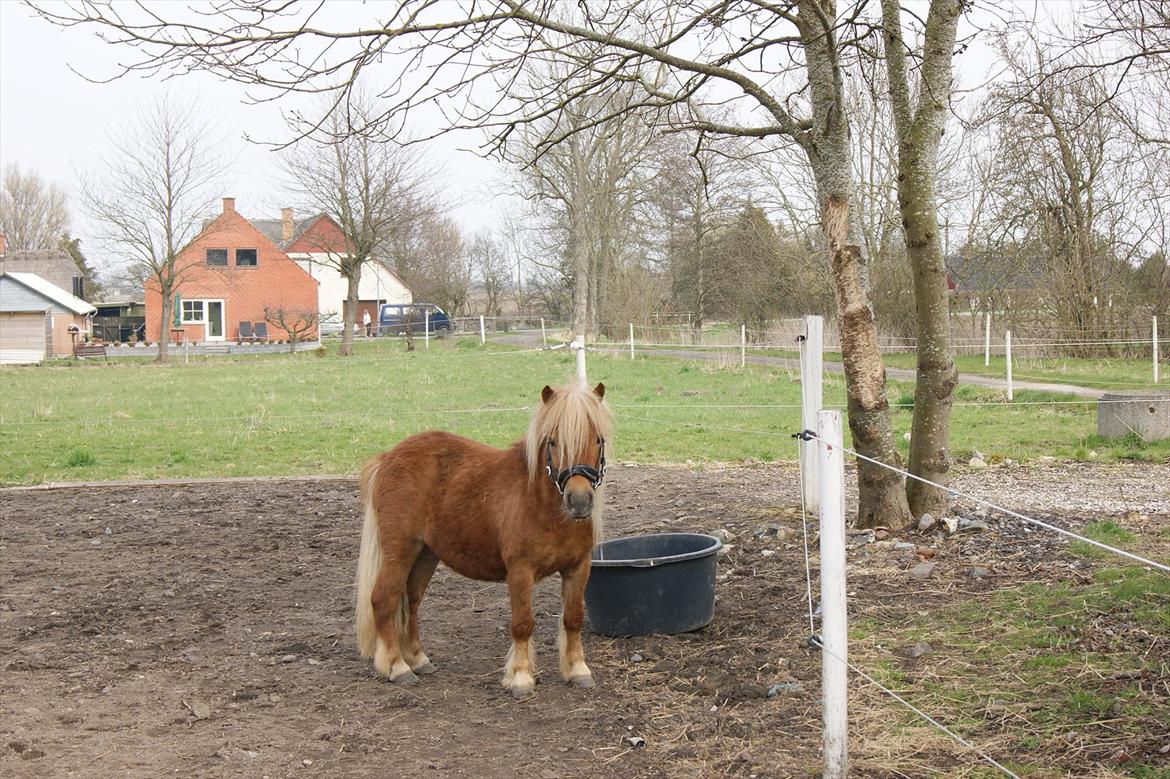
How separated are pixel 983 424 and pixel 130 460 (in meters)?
11.3

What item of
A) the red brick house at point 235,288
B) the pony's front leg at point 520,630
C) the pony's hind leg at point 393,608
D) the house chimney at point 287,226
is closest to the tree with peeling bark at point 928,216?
the pony's front leg at point 520,630

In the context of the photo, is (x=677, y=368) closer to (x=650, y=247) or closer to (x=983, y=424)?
(x=983, y=424)

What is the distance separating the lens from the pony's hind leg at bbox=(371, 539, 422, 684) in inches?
197

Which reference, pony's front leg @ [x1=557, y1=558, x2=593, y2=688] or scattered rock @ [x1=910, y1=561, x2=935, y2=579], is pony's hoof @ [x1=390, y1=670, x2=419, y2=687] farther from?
scattered rock @ [x1=910, y1=561, x2=935, y2=579]

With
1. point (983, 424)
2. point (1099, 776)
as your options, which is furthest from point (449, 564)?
point (983, 424)

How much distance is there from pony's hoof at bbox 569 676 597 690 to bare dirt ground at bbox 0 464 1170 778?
70 millimetres

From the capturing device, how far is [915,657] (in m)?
4.72

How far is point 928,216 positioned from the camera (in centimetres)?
686

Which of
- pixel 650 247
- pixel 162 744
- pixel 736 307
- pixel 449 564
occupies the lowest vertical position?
pixel 162 744

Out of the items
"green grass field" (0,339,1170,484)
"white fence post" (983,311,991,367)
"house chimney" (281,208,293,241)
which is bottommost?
"green grass field" (0,339,1170,484)

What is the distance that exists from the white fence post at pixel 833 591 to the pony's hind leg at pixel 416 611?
2429 millimetres

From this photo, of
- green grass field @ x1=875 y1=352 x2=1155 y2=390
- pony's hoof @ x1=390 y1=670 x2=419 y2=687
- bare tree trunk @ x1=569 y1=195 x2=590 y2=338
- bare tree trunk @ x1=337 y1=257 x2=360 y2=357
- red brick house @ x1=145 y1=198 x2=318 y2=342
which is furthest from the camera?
red brick house @ x1=145 y1=198 x2=318 y2=342

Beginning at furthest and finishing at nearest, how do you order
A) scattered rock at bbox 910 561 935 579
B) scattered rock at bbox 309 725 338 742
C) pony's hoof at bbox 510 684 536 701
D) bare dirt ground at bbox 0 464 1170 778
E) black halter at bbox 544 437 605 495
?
1. scattered rock at bbox 910 561 935 579
2. pony's hoof at bbox 510 684 536 701
3. black halter at bbox 544 437 605 495
4. scattered rock at bbox 309 725 338 742
5. bare dirt ground at bbox 0 464 1170 778

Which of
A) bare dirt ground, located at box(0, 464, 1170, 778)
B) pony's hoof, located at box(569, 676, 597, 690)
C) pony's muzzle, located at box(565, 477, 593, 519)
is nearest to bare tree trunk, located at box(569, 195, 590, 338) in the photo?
bare dirt ground, located at box(0, 464, 1170, 778)
